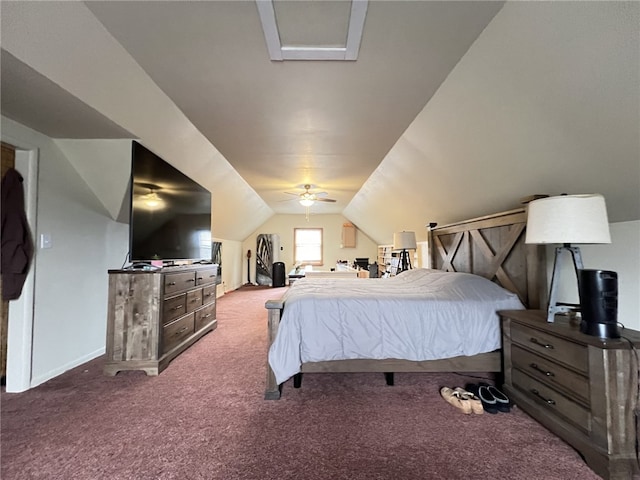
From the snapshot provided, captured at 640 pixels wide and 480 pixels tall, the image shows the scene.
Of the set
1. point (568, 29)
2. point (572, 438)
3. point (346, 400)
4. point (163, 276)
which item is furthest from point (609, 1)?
point (163, 276)

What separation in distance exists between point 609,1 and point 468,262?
7.78 ft

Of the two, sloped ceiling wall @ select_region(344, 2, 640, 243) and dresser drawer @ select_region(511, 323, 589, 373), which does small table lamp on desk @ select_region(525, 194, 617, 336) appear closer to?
dresser drawer @ select_region(511, 323, 589, 373)

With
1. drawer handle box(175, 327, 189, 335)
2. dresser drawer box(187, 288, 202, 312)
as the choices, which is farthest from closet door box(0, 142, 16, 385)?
dresser drawer box(187, 288, 202, 312)

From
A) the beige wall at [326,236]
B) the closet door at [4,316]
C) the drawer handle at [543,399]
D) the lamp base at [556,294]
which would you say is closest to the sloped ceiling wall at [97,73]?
the closet door at [4,316]

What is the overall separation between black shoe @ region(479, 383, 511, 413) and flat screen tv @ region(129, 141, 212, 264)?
9.82ft

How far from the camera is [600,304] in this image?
57.6 inches

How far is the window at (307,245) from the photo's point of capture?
30.7 feet

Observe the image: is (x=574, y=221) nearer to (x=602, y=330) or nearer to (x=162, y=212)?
(x=602, y=330)

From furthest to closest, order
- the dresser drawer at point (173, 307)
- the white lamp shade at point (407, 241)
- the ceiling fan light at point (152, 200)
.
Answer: the white lamp shade at point (407, 241) < the dresser drawer at point (173, 307) < the ceiling fan light at point (152, 200)

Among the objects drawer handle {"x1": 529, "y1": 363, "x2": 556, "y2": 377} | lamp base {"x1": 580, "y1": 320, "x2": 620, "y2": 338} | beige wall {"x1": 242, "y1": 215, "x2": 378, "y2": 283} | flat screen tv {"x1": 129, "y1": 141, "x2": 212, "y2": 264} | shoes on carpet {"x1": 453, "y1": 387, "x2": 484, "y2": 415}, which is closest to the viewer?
lamp base {"x1": 580, "y1": 320, "x2": 620, "y2": 338}

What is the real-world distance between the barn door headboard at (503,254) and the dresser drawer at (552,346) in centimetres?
42

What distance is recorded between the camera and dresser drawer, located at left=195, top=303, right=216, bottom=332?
341 cm

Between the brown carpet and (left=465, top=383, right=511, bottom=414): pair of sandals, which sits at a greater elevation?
(left=465, top=383, right=511, bottom=414): pair of sandals

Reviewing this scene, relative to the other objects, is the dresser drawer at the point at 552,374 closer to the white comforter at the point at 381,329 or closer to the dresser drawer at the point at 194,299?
A: the white comforter at the point at 381,329
